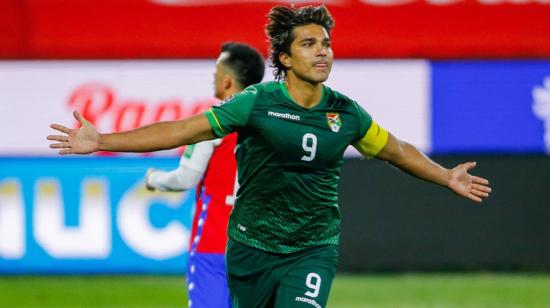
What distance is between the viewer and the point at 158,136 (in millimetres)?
5734

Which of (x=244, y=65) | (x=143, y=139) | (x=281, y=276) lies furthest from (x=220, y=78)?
(x=281, y=276)

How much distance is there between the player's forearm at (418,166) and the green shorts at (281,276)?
55 cm

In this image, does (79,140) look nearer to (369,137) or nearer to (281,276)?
(281,276)

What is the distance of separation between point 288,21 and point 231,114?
589 millimetres

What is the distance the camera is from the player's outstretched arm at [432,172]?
6.20m

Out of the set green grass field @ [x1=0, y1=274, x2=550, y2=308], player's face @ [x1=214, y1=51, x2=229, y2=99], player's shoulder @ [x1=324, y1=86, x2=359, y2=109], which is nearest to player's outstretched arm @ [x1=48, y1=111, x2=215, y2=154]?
player's shoulder @ [x1=324, y1=86, x2=359, y2=109]

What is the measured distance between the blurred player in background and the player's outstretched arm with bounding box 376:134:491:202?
0.90 meters

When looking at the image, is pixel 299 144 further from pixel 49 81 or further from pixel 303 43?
pixel 49 81

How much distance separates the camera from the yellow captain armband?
606 cm

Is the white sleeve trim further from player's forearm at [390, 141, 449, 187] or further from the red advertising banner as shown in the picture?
the red advertising banner

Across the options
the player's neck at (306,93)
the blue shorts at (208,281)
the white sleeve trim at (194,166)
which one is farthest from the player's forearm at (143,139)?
the blue shorts at (208,281)

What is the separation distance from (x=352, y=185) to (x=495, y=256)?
165 centimetres

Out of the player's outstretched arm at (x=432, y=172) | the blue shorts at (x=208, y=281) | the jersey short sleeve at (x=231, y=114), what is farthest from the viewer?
the blue shorts at (x=208, y=281)

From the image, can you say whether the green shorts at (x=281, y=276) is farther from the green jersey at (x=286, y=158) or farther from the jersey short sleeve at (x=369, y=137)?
the jersey short sleeve at (x=369, y=137)
